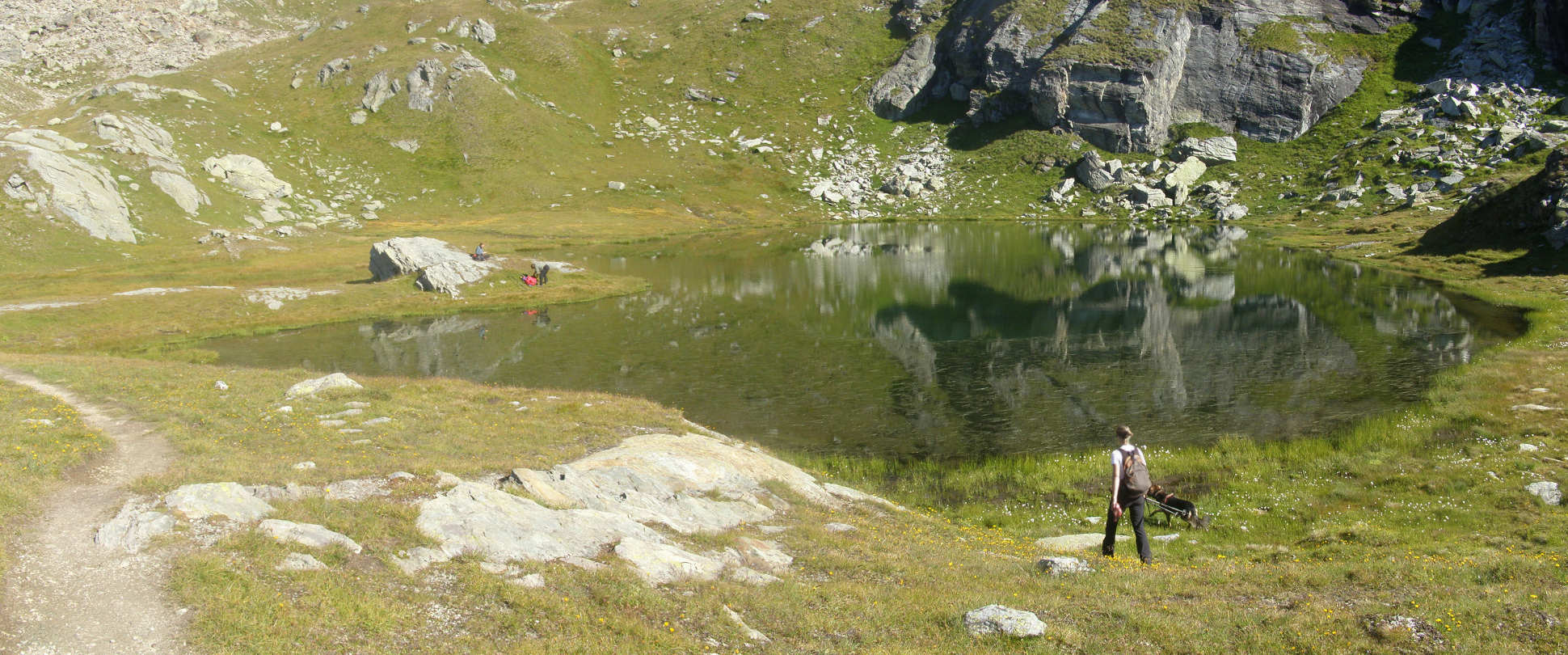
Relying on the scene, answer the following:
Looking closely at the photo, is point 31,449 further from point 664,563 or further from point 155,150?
point 155,150

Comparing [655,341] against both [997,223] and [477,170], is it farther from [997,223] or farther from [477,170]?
[477,170]

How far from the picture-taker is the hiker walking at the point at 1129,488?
18.3 meters

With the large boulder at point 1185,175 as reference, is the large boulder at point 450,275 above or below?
below

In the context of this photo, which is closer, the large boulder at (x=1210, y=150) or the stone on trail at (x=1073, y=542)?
the stone on trail at (x=1073, y=542)

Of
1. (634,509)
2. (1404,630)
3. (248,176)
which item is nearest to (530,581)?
(634,509)

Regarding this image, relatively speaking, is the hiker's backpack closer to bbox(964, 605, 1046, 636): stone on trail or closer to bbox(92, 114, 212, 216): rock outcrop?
bbox(964, 605, 1046, 636): stone on trail

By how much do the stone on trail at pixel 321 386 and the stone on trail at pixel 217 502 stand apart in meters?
17.3

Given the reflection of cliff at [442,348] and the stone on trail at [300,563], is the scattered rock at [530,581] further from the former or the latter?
the reflection of cliff at [442,348]

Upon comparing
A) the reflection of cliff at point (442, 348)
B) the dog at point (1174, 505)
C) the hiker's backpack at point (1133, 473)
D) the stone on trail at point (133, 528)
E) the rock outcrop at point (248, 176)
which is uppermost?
the rock outcrop at point (248, 176)

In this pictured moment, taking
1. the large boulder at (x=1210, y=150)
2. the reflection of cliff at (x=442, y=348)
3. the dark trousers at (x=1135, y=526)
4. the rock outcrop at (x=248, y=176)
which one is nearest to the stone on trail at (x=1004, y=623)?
the dark trousers at (x=1135, y=526)

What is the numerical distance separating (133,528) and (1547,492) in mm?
34222

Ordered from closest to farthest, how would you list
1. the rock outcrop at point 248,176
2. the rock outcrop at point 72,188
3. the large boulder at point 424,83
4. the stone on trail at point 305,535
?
the stone on trail at point 305,535 < the rock outcrop at point 72,188 < the rock outcrop at point 248,176 < the large boulder at point 424,83

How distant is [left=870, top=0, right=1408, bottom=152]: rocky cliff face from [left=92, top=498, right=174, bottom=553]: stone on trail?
172 meters

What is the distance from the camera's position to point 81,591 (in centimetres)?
1186
